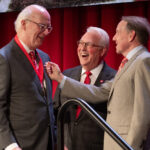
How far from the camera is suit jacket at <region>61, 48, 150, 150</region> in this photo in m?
2.27

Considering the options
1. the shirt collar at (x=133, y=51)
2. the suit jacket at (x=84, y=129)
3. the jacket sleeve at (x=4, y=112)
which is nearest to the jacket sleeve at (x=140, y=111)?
the shirt collar at (x=133, y=51)

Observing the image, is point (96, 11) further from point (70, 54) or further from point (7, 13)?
point (7, 13)

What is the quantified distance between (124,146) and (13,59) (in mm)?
1070

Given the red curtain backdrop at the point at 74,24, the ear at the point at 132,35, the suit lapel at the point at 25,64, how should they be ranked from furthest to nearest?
1. the red curtain backdrop at the point at 74,24
2. the ear at the point at 132,35
3. the suit lapel at the point at 25,64

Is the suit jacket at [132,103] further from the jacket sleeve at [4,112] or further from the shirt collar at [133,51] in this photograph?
the jacket sleeve at [4,112]

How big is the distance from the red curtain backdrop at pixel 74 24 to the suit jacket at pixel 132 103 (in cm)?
137

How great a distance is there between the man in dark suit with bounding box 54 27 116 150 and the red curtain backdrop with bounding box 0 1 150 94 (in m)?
0.69

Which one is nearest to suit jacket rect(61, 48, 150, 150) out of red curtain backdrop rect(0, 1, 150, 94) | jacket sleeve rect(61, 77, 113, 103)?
jacket sleeve rect(61, 77, 113, 103)

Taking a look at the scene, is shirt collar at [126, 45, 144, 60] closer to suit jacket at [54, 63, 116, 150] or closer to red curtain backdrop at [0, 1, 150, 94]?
suit jacket at [54, 63, 116, 150]

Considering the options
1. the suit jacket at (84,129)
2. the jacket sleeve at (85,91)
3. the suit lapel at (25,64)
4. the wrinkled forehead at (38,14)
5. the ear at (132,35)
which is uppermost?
the wrinkled forehead at (38,14)

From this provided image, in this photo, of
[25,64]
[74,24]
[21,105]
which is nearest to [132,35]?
[25,64]

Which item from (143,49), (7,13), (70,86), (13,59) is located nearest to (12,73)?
(13,59)

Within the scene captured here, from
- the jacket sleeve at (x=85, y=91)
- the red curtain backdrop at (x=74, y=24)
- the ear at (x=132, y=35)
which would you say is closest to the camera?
the ear at (x=132, y=35)

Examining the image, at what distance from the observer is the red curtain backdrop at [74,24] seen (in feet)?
12.4
